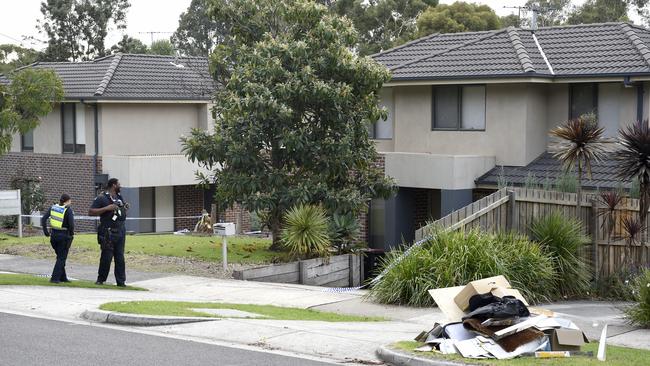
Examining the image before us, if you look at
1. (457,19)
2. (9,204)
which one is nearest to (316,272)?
(9,204)

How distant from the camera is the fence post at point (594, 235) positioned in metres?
18.8

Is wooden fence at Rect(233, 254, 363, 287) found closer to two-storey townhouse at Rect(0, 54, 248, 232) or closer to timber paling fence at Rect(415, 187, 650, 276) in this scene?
timber paling fence at Rect(415, 187, 650, 276)

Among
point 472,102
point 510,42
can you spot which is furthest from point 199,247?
point 510,42

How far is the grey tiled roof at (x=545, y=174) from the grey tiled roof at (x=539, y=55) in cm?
206

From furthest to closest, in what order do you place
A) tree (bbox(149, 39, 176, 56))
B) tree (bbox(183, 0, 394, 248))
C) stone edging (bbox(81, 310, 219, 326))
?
tree (bbox(149, 39, 176, 56)), tree (bbox(183, 0, 394, 248)), stone edging (bbox(81, 310, 219, 326))

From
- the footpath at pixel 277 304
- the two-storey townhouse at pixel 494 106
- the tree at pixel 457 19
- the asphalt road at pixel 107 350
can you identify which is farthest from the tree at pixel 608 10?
the asphalt road at pixel 107 350

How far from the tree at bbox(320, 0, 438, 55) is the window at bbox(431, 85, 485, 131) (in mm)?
30718

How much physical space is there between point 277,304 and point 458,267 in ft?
9.50

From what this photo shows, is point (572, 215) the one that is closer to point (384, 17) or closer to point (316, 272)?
point (316, 272)

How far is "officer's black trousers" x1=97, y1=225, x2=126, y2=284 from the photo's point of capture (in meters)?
17.8

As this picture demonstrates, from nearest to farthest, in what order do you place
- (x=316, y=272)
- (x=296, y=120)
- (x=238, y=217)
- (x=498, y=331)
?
(x=498, y=331) → (x=316, y=272) → (x=296, y=120) → (x=238, y=217)

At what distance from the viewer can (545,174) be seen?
23.8 m

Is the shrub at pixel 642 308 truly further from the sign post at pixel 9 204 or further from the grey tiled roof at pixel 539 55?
the sign post at pixel 9 204

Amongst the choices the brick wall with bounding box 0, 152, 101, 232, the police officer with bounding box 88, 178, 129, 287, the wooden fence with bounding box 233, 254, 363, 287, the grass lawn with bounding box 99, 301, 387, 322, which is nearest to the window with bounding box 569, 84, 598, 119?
the wooden fence with bounding box 233, 254, 363, 287
